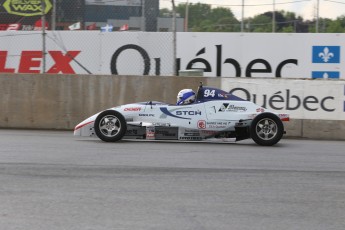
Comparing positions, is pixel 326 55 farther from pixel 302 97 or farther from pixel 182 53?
pixel 182 53

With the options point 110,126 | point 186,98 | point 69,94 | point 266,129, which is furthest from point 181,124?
point 69,94

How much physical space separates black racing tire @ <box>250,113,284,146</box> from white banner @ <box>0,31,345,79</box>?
20.0 feet

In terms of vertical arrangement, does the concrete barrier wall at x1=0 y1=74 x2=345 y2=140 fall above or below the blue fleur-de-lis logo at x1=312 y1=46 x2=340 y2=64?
below

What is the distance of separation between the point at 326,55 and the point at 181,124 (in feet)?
24.9

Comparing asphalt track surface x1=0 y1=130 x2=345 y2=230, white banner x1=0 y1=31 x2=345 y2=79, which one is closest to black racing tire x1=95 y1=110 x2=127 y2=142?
asphalt track surface x1=0 y1=130 x2=345 y2=230

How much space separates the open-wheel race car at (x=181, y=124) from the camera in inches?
444

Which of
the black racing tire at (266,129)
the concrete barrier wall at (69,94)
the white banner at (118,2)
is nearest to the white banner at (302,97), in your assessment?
the concrete barrier wall at (69,94)

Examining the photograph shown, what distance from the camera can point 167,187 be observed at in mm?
7027

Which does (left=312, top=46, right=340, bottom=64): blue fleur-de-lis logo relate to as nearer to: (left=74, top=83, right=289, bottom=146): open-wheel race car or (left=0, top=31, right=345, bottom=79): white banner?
(left=0, top=31, right=345, bottom=79): white banner

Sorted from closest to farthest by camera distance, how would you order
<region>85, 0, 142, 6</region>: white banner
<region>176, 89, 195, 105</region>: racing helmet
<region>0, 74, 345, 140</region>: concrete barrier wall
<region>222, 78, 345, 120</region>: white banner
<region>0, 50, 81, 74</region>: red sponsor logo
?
1. <region>176, 89, 195, 105</region>: racing helmet
2. <region>222, 78, 345, 120</region>: white banner
3. <region>0, 74, 345, 140</region>: concrete barrier wall
4. <region>0, 50, 81, 74</region>: red sponsor logo
5. <region>85, 0, 142, 6</region>: white banner

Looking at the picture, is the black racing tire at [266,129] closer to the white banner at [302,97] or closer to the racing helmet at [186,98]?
the racing helmet at [186,98]

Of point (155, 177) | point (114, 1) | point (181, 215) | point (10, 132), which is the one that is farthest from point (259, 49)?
point (181, 215)

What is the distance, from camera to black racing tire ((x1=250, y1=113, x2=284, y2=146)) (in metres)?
11.2

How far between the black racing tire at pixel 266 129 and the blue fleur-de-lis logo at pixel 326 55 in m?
6.62
